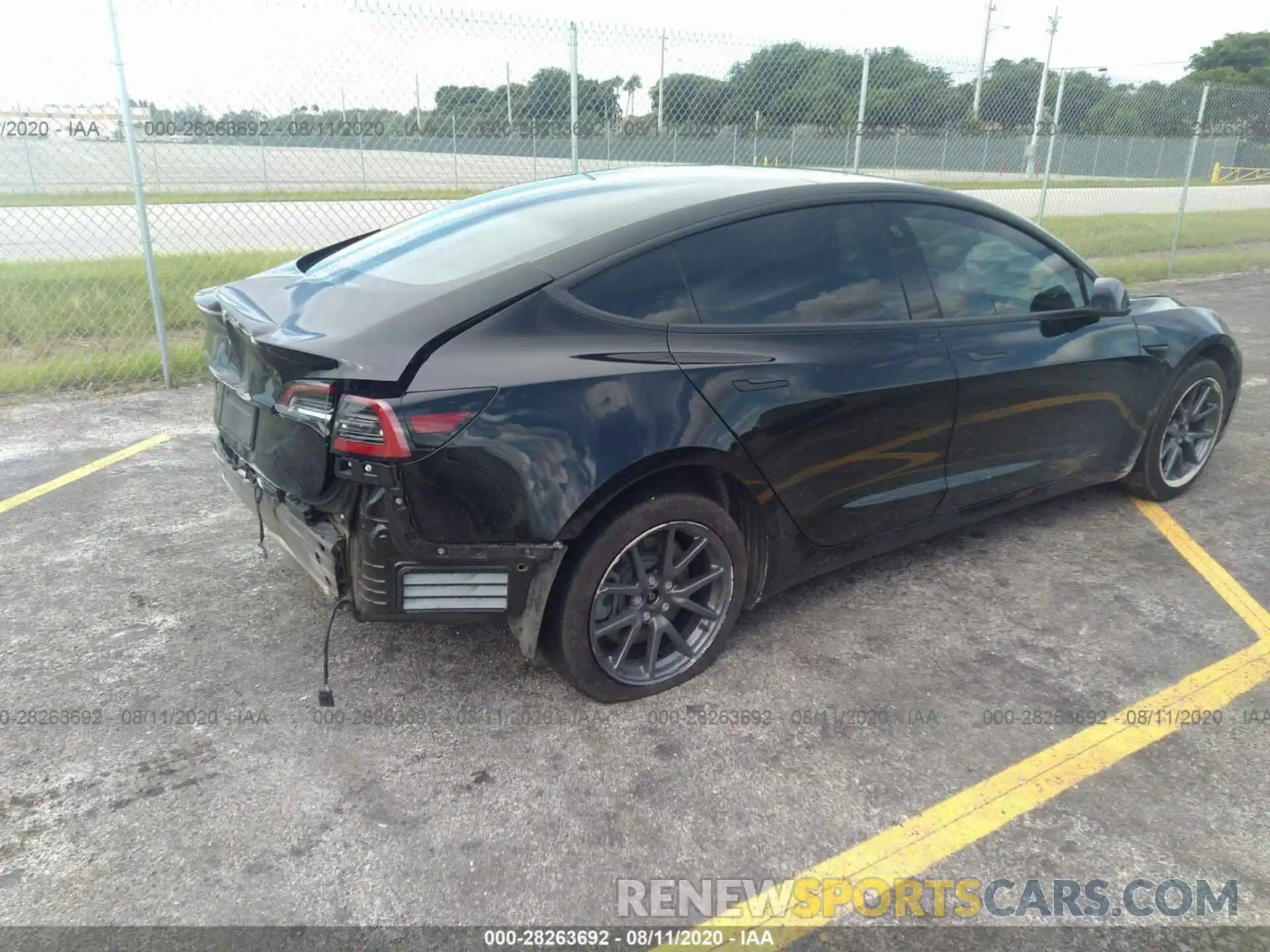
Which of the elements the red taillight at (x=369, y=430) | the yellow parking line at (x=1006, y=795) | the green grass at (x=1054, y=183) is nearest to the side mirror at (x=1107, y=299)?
the yellow parking line at (x=1006, y=795)

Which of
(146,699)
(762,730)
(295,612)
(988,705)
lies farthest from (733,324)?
(146,699)

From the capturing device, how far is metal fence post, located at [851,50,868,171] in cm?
876

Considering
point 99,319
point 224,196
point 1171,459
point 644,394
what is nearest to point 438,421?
point 644,394

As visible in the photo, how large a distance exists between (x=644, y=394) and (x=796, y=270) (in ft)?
2.68

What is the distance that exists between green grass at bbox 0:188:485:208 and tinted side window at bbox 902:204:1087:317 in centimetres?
661

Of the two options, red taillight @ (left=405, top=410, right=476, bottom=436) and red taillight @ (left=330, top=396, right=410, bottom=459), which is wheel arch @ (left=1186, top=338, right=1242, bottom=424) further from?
red taillight @ (left=330, top=396, right=410, bottom=459)

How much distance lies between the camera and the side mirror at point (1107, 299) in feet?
→ 12.8

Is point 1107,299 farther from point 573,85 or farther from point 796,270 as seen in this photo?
point 573,85

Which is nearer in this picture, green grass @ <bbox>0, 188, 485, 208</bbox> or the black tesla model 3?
the black tesla model 3

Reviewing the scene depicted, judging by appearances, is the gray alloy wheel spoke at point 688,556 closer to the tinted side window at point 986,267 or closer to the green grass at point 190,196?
the tinted side window at point 986,267

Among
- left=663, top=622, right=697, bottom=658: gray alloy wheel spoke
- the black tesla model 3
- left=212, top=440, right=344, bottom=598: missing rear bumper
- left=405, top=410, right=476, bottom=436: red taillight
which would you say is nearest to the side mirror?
the black tesla model 3

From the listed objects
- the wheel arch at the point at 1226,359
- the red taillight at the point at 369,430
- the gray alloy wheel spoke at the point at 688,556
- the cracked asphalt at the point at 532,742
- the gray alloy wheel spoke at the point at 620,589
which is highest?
the red taillight at the point at 369,430

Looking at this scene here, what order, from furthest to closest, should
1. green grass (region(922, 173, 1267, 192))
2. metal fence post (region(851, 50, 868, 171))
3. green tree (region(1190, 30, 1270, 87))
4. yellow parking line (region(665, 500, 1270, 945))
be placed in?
green tree (region(1190, 30, 1270, 87)) < green grass (region(922, 173, 1267, 192)) < metal fence post (region(851, 50, 868, 171)) < yellow parking line (region(665, 500, 1270, 945))

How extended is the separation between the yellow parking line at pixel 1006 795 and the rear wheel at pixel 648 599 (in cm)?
87
